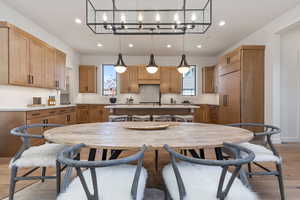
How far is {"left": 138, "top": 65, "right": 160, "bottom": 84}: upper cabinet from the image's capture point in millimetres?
6500

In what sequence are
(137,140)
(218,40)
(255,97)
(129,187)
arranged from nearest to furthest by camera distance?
(129,187) < (137,140) < (255,97) < (218,40)

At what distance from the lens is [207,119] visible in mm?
6457

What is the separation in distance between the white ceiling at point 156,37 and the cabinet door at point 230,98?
123 centimetres

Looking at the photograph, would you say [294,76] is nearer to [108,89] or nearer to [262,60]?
[262,60]

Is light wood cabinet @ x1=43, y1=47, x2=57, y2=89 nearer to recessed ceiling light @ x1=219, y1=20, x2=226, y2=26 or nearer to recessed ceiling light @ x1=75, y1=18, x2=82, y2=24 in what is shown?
recessed ceiling light @ x1=75, y1=18, x2=82, y2=24

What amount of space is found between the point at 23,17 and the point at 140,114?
3.34 m

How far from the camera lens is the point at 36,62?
11.8ft

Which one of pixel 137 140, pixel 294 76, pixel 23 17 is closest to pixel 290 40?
pixel 294 76

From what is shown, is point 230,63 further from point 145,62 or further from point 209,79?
point 145,62

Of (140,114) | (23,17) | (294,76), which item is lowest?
(140,114)

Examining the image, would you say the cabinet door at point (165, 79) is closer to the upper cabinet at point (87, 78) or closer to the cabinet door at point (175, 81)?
the cabinet door at point (175, 81)

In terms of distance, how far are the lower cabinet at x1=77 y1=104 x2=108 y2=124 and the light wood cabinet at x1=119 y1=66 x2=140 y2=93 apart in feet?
3.57

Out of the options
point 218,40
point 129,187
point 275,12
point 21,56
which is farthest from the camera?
point 218,40

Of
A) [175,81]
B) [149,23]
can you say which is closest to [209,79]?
[175,81]
